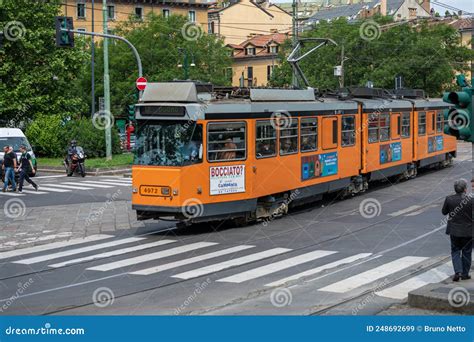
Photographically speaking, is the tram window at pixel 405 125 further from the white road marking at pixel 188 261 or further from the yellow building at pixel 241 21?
the yellow building at pixel 241 21

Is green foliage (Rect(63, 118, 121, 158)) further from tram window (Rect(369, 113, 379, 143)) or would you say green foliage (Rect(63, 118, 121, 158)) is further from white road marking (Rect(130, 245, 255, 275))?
white road marking (Rect(130, 245, 255, 275))

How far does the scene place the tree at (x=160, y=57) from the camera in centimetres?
6075

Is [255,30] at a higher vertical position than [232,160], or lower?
higher

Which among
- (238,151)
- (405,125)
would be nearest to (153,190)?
(238,151)

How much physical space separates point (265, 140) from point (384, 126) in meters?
9.70

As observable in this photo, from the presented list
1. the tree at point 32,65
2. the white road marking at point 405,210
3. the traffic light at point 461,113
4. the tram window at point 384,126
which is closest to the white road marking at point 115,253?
the white road marking at point 405,210

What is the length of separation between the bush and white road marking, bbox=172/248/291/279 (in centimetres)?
2658

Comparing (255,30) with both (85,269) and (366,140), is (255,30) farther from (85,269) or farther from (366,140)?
(85,269)

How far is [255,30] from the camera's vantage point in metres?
96.1

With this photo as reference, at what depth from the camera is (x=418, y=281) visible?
511 inches

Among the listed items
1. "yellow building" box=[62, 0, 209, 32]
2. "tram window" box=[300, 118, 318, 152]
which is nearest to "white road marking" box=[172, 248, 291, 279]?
"tram window" box=[300, 118, 318, 152]

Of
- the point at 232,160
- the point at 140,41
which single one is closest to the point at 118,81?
the point at 140,41

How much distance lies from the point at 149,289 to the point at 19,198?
15819mm

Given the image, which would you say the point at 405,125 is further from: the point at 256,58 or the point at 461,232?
the point at 256,58
